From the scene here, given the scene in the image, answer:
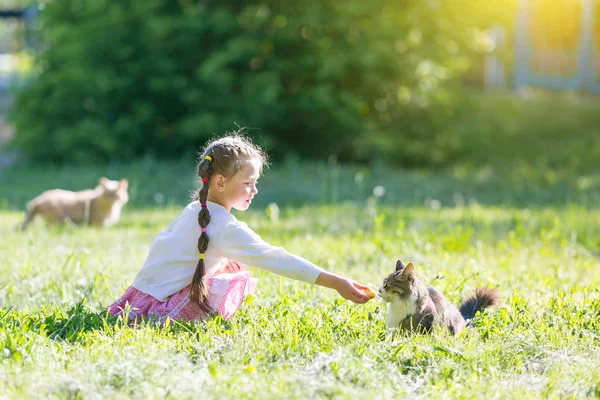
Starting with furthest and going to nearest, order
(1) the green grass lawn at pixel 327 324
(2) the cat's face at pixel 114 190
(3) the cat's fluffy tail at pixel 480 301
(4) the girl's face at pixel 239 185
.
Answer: (2) the cat's face at pixel 114 190
(3) the cat's fluffy tail at pixel 480 301
(4) the girl's face at pixel 239 185
(1) the green grass lawn at pixel 327 324

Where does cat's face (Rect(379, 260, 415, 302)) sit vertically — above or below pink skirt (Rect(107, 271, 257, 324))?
above

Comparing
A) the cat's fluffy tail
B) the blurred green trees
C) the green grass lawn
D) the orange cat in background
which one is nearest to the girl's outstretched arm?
the green grass lawn

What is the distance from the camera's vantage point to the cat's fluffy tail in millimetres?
4605

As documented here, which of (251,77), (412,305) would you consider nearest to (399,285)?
(412,305)

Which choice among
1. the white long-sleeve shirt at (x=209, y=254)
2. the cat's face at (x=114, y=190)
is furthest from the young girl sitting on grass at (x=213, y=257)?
the cat's face at (x=114, y=190)

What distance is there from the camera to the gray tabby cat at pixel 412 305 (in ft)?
13.4

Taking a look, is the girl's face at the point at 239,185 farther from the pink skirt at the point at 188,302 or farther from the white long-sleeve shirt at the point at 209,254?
the pink skirt at the point at 188,302

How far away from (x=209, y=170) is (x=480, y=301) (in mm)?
1614

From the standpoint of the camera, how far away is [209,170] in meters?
4.30

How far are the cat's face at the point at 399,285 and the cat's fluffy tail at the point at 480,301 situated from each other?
0.67m

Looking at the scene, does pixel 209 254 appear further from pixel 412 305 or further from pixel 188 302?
pixel 412 305

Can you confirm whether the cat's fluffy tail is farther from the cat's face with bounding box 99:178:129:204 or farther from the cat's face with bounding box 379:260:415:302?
the cat's face with bounding box 99:178:129:204

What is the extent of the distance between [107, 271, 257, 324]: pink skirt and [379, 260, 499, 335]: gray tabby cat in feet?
2.59

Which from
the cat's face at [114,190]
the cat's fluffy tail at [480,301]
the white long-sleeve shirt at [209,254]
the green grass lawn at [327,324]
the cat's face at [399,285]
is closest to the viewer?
the green grass lawn at [327,324]
